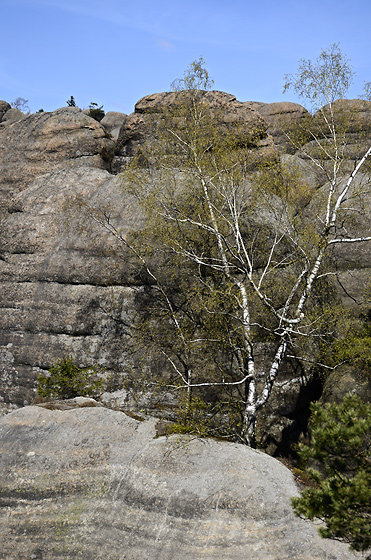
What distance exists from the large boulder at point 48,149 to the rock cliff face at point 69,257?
0.21ft

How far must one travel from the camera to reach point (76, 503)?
571 inches

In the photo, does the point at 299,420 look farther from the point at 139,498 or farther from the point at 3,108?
the point at 3,108

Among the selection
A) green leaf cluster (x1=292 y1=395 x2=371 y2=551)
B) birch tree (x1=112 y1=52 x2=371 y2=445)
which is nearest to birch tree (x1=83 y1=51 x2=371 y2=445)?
birch tree (x1=112 y1=52 x2=371 y2=445)

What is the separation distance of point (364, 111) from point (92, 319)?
26.2m

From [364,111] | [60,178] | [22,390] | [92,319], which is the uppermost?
[364,111]

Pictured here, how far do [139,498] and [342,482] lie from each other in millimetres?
7428

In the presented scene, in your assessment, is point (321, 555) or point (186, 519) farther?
point (186, 519)

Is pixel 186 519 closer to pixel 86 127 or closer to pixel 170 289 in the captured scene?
pixel 170 289

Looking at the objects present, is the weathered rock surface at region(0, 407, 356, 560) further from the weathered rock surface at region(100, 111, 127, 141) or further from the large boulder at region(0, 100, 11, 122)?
the large boulder at region(0, 100, 11, 122)

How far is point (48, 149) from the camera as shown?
1184 inches

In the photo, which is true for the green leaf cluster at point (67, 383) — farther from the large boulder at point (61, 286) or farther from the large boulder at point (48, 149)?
the large boulder at point (48, 149)

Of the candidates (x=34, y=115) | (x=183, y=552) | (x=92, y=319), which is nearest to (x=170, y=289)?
(x=92, y=319)

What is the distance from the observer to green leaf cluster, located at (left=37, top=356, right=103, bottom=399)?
68.1ft

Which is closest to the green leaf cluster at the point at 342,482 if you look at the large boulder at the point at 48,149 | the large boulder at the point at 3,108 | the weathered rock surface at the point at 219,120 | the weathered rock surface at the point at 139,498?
the weathered rock surface at the point at 139,498
